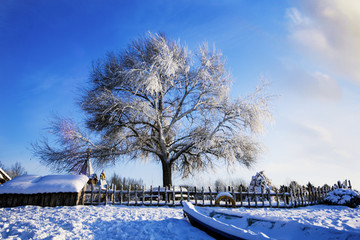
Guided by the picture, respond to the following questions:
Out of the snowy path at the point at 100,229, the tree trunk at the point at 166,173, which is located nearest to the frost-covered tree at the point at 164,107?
the tree trunk at the point at 166,173

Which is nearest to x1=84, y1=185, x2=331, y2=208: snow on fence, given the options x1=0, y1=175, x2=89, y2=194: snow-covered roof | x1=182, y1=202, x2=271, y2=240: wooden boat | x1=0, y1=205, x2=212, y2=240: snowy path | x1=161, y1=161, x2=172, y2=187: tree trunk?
x1=0, y1=175, x2=89, y2=194: snow-covered roof

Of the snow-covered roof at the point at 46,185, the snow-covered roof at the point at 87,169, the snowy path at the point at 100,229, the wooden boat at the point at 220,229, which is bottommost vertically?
the snowy path at the point at 100,229

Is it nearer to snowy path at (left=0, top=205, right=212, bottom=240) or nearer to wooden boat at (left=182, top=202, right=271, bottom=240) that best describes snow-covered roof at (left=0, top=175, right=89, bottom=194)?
snowy path at (left=0, top=205, right=212, bottom=240)

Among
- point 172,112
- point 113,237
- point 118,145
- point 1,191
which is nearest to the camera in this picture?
point 113,237

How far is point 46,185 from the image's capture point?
1002 centimetres

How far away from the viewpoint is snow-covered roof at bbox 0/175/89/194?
9.90 m

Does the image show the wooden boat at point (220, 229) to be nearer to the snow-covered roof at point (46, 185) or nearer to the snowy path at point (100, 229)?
the snowy path at point (100, 229)

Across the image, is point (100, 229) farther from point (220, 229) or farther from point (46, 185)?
point (46, 185)

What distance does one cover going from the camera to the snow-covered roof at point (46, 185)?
9.90 metres

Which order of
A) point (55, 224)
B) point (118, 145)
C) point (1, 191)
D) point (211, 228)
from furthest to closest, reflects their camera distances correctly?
point (118, 145) < point (1, 191) < point (55, 224) < point (211, 228)

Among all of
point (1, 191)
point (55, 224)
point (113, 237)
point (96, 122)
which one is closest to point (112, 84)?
point (96, 122)

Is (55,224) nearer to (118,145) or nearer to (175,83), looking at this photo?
(118,145)

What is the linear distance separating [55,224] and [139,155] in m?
12.8

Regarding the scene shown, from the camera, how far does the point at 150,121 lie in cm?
1716
